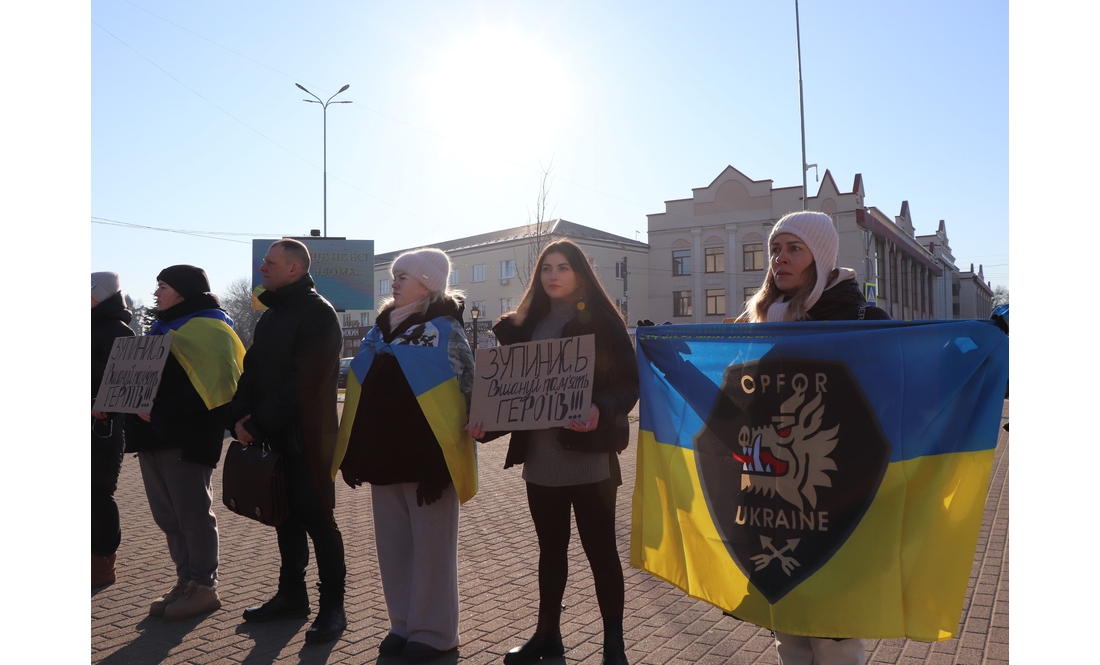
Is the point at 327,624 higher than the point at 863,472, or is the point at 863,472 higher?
the point at 863,472

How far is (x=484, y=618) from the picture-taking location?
4781 mm

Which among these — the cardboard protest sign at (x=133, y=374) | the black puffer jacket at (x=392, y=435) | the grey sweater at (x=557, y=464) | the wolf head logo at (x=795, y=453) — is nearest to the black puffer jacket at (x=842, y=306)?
the wolf head logo at (x=795, y=453)

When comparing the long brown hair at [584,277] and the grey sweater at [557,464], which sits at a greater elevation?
the long brown hair at [584,277]

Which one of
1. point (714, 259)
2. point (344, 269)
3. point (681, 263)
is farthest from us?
point (681, 263)

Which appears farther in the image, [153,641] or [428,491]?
[153,641]

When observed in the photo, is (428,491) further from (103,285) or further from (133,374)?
(103,285)

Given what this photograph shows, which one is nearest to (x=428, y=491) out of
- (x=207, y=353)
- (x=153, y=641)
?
(x=153, y=641)

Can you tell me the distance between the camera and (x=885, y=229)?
52.4m

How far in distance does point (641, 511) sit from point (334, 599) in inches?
78.9

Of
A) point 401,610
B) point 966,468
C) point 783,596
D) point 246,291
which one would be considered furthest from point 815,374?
point 246,291

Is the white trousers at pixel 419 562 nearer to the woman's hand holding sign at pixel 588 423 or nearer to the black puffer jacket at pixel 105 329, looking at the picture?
the woman's hand holding sign at pixel 588 423

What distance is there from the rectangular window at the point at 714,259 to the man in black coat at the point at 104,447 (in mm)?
45953

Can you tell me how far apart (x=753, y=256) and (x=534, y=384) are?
153 feet

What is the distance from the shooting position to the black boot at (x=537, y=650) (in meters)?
4.02
